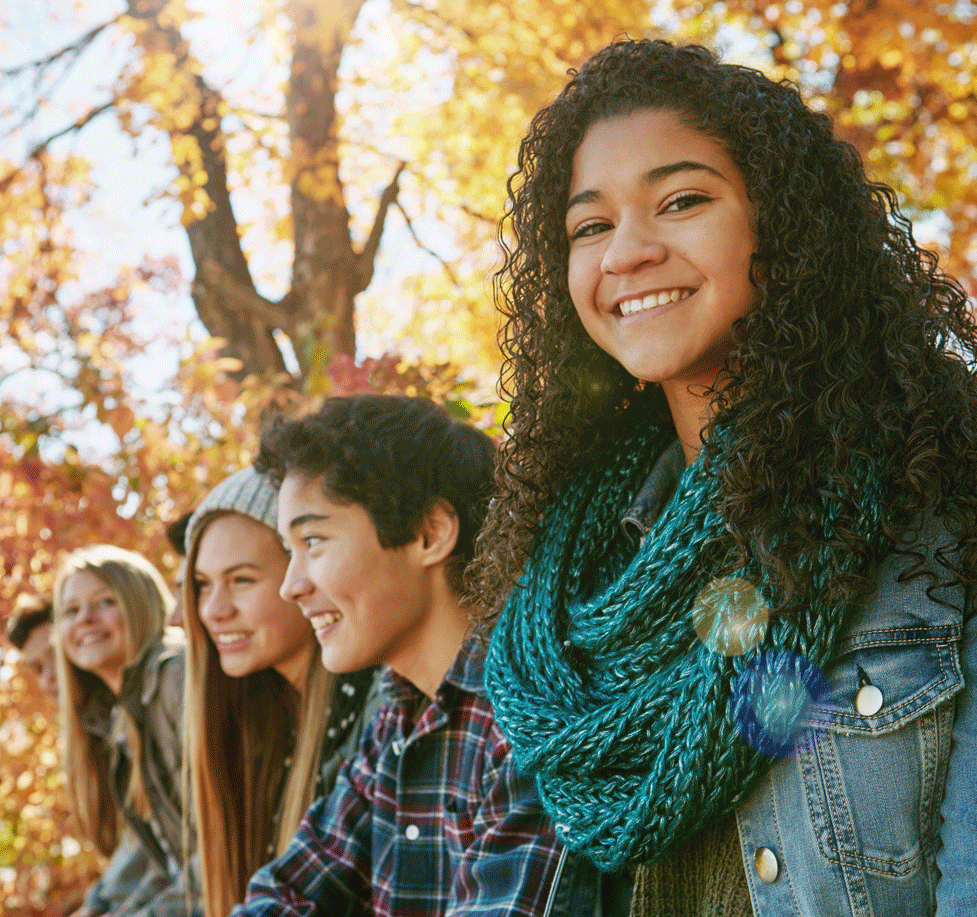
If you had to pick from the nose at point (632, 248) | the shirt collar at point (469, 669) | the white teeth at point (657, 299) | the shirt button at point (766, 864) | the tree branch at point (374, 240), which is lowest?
the shirt button at point (766, 864)

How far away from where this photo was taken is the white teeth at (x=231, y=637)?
326cm

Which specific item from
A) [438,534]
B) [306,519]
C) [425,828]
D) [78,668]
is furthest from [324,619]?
[78,668]

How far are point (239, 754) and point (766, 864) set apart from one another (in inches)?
92.1

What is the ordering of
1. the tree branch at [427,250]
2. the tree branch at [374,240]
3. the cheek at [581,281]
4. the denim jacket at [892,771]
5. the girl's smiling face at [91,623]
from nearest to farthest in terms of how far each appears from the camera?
1. the denim jacket at [892,771]
2. the cheek at [581,281]
3. the girl's smiling face at [91,623]
4. the tree branch at [374,240]
5. the tree branch at [427,250]

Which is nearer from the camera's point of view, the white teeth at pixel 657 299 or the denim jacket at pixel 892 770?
the denim jacket at pixel 892 770

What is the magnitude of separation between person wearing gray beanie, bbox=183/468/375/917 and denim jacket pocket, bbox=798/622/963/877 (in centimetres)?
186

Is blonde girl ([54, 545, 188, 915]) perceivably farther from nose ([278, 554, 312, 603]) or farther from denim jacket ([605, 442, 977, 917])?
denim jacket ([605, 442, 977, 917])

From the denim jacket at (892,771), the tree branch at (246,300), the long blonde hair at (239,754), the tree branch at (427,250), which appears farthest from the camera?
the tree branch at (427,250)

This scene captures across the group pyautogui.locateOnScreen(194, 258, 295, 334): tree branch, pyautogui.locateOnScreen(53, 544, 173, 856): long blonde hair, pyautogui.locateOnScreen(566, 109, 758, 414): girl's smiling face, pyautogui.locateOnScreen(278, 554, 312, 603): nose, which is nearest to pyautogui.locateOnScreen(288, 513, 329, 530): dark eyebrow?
pyautogui.locateOnScreen(278, 554, 312, 603): nose

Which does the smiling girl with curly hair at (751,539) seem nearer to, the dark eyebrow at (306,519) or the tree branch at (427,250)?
the dark eyebrow at (306,519)

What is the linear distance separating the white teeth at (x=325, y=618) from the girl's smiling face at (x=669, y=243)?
1.18 metres

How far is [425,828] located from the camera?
232cm

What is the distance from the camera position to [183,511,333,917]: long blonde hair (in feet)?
10.3

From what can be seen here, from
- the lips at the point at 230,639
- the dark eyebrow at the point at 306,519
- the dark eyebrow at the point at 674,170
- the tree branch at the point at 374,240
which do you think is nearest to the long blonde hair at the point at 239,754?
the lips at the point at 230,639
